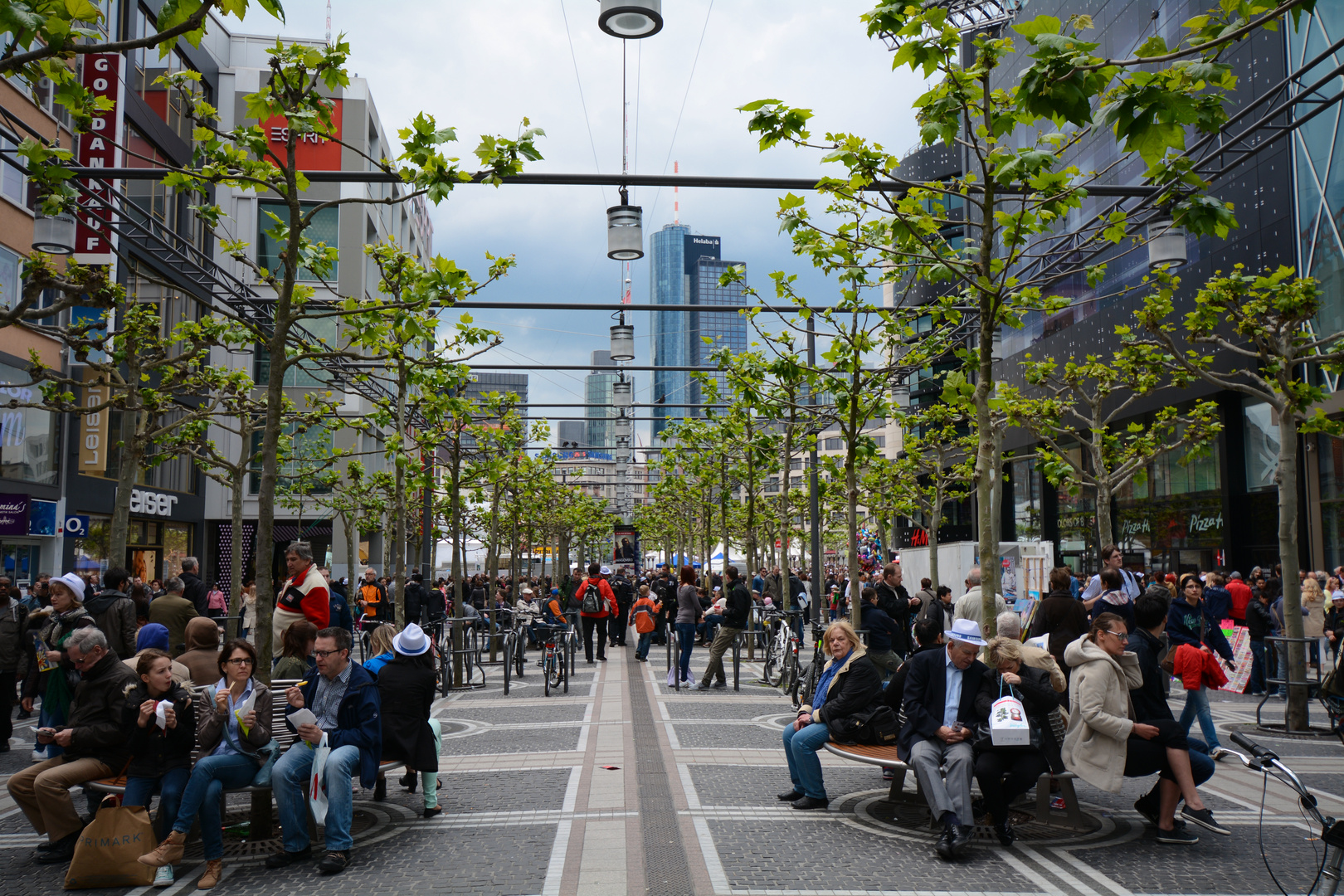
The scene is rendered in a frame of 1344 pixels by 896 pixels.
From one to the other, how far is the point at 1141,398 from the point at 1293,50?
9751 millimetres

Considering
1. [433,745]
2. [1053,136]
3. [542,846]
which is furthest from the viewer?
[1053,136]

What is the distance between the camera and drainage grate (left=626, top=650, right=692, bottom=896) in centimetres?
640

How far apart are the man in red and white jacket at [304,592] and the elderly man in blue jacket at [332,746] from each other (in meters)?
2.50

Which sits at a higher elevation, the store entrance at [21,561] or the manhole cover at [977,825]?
the store entrance at [21,561]

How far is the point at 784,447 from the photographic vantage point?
74.6ft

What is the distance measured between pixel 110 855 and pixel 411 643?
91.4 inches

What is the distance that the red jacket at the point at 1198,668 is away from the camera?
9.27 metres

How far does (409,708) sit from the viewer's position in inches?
315

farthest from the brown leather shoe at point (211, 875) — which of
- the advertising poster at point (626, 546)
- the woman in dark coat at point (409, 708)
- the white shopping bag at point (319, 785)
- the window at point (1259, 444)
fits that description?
the advertising poster at point (626, 546)

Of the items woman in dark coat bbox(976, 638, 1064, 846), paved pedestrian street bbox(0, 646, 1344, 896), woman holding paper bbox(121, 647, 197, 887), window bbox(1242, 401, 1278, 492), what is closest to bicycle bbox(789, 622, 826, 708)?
paved pedestrian street bbox(0, 646, 1344, 896)

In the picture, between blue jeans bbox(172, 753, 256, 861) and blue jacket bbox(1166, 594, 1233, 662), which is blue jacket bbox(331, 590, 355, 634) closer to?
blue jeans bbox(172, 753, 256, 861)

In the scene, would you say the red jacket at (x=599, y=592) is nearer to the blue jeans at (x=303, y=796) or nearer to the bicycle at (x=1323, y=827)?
the blue jeans at (x=303, y=796)

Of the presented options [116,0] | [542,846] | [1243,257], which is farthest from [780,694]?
[116,0]

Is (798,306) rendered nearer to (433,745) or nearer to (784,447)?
(784,447)
